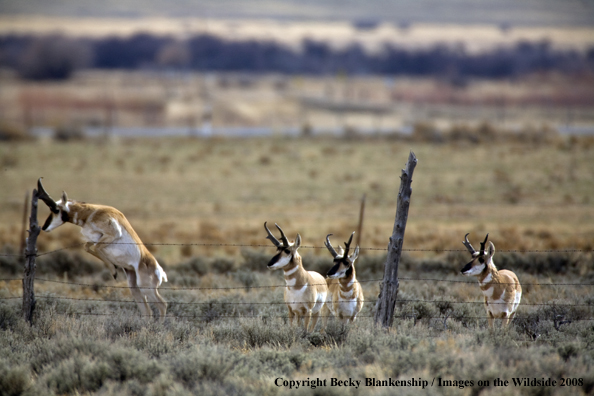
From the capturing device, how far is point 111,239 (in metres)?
8.30

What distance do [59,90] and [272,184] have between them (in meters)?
57.0

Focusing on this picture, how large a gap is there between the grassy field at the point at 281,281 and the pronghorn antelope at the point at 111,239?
641 millimetres

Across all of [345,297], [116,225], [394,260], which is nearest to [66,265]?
[116,225]

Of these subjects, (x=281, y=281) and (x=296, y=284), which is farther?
(x=281, y=281)

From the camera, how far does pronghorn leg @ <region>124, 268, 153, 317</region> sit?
8789 millimetres

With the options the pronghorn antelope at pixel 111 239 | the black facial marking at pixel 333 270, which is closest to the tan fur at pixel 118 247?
the pronghorn antelope at pixel 111 239

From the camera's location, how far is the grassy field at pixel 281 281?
6.50 m

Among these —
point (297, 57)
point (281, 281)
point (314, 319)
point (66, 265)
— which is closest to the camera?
point (314, 319)

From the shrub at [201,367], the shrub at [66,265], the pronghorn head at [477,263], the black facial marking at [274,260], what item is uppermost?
the pronghorn head at [477,263]

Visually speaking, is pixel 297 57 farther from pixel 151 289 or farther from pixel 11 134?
pixel 151 289

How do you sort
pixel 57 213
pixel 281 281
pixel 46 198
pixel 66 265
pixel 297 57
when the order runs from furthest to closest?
pixel 297 57 → pixel 66 265 → pixel 281 281 → pixel 57 213 → pixel 46 198

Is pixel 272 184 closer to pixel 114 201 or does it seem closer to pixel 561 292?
pixel 114 201

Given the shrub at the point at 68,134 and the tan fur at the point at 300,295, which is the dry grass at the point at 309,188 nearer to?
the shrub at the point at 68,134

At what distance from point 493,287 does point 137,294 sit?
5797 mm
